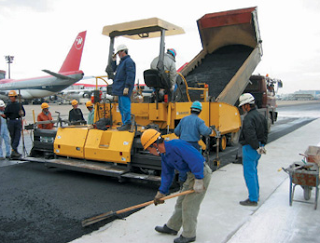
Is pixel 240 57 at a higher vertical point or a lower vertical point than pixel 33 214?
higher

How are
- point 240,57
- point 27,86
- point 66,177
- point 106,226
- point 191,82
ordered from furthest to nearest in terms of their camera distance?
point 27,86, point 240,57, point 191,82, point 66,177, point 106,226

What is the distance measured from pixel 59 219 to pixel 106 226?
2.34 ft

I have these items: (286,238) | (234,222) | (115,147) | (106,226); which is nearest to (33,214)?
(106,226)

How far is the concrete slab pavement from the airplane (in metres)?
26.1

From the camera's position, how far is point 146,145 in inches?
125

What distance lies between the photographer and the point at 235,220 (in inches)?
155

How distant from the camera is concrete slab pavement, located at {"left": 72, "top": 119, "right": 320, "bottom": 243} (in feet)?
11.4

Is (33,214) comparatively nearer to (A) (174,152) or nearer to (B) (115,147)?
(B) (115,147)

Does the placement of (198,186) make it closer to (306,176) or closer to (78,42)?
(306,176)

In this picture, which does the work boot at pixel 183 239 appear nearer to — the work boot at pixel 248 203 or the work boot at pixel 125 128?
the work boot at pixel 248 203

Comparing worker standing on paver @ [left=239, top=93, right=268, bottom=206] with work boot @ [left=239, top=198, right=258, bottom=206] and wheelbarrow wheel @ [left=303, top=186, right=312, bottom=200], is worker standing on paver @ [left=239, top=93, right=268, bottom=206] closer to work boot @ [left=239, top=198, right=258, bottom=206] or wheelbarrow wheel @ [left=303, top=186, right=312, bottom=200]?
work boot @ [left=239, top=198, right=258, bottom=206]

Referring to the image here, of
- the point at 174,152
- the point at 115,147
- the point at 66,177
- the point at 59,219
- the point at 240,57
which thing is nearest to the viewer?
the point at 174,152

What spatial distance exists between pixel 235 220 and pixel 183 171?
3.96 ft

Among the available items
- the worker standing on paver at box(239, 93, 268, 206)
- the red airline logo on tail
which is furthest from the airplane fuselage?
the worker standing on paver at box(239, 93, 268, 206)
